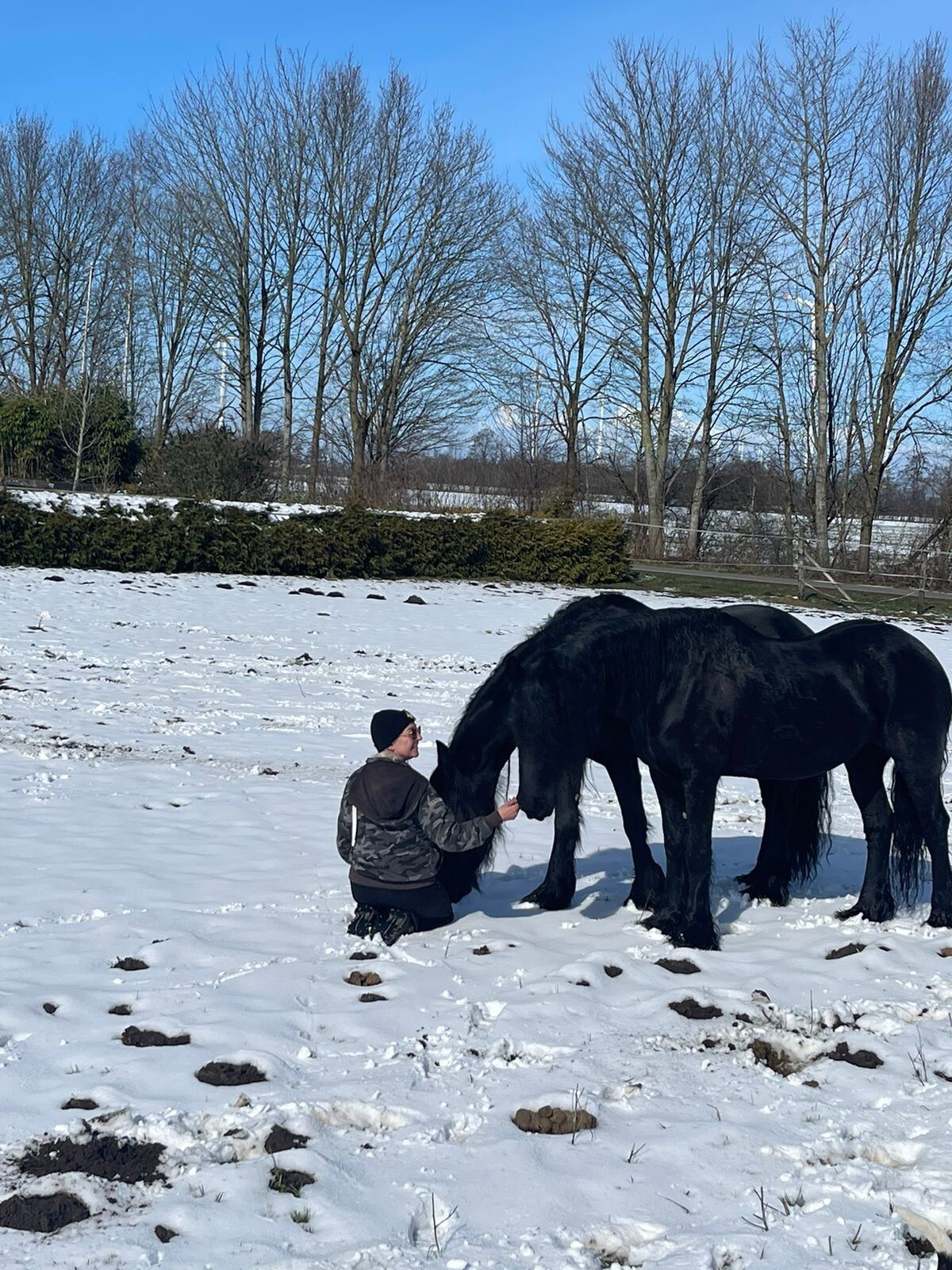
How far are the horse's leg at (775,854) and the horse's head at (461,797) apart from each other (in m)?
1.44

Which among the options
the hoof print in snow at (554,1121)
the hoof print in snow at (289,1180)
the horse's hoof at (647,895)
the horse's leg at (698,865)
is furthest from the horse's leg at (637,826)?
the hoof print in snow at (289,1180)

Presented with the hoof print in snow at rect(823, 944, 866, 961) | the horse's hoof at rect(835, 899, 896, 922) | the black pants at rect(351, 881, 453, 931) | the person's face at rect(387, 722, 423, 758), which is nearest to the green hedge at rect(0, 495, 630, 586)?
the person's face at rect(387, 722, 423, 758)

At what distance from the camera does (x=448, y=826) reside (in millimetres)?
5035

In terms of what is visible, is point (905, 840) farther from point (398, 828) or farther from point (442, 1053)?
point (442, 1053)

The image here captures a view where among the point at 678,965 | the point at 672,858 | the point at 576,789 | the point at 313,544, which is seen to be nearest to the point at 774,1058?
the point at 678,965

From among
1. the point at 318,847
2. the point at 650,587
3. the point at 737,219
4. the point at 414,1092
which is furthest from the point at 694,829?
the point at 737,219

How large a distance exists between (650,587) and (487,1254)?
23.9 metres

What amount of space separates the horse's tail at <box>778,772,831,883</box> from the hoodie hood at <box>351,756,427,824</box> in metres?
1.93

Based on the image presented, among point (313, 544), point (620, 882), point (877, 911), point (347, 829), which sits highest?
point (313, 544)

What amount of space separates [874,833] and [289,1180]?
3.42 m

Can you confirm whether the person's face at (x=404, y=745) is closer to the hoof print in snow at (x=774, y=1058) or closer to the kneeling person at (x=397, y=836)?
the kneeling person at (x=397, y=836)

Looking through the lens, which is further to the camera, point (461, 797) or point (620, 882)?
point (620, 882)

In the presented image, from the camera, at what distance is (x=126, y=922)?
195 inches

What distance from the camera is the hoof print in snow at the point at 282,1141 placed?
124 inches
